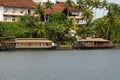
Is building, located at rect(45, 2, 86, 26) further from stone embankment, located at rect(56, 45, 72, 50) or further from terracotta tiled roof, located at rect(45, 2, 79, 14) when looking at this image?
stone embankment, located at rect(56, 45, 72, 50)

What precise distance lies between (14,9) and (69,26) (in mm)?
12010

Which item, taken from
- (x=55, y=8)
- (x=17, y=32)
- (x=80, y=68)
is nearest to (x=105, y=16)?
(x=55, y=8)

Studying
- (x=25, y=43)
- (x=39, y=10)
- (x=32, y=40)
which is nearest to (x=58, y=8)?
(x=39, y=10)

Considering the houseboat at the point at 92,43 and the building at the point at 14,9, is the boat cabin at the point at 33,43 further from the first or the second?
the building at the point at 14,9

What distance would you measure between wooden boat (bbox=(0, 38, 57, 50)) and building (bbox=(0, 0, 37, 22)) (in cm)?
1167

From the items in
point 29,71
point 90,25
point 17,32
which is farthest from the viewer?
point 90,25

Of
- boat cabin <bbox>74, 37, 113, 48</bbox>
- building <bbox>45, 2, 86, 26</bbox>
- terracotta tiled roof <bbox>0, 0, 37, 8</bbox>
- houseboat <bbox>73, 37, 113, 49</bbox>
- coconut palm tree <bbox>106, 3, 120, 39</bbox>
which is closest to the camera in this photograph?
houseboat <bbox>73, 37, 113, 49</bbox>

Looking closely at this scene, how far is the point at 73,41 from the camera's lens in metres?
77.9

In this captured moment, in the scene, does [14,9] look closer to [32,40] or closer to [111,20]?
[32,40]

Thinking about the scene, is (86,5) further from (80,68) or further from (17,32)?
(80,68)

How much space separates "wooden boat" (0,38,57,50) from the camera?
70.1 m

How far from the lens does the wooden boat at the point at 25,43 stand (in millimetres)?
70106

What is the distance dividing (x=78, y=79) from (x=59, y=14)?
170 feet

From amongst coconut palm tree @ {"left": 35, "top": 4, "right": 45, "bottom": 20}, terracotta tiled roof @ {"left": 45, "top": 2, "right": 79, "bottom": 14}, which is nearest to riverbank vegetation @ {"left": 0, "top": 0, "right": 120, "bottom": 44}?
coconut palm tree @ {"left": 35, "top": 4, "right": 45, "bottom": 20}
